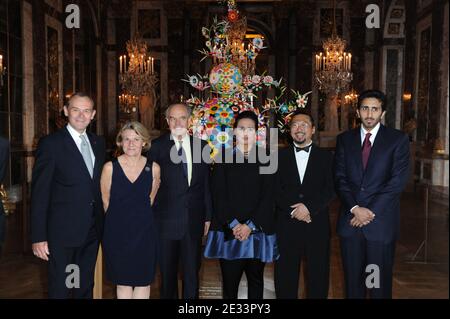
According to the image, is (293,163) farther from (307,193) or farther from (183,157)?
(183,157)

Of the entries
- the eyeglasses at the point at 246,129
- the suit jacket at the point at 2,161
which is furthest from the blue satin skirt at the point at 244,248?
the suit jacket at the point at 2,161

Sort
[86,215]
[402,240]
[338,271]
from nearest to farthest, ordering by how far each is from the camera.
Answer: [86,215] < [338,271] < [402,240]

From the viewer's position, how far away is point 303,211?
3.55 metres

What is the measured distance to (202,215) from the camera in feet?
12.0

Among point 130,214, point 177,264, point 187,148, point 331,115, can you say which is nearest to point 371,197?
point 187,148

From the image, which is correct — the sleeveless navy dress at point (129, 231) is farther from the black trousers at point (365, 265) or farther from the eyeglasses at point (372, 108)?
the eyeglasses at point (372, 108)

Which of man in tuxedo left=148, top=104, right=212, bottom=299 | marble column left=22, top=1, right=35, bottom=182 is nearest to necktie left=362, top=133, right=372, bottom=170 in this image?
man in tuxedo left=148, top=104, right=212, bottom=299

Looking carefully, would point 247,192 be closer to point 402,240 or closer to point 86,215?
point 86,215

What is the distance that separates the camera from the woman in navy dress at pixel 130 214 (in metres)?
3.29

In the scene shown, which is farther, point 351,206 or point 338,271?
point 338,271

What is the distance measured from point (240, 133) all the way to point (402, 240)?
478cm

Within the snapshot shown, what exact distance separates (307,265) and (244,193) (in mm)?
819

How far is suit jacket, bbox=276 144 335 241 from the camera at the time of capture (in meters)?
3.62

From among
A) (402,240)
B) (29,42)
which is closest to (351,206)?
(402,240)
